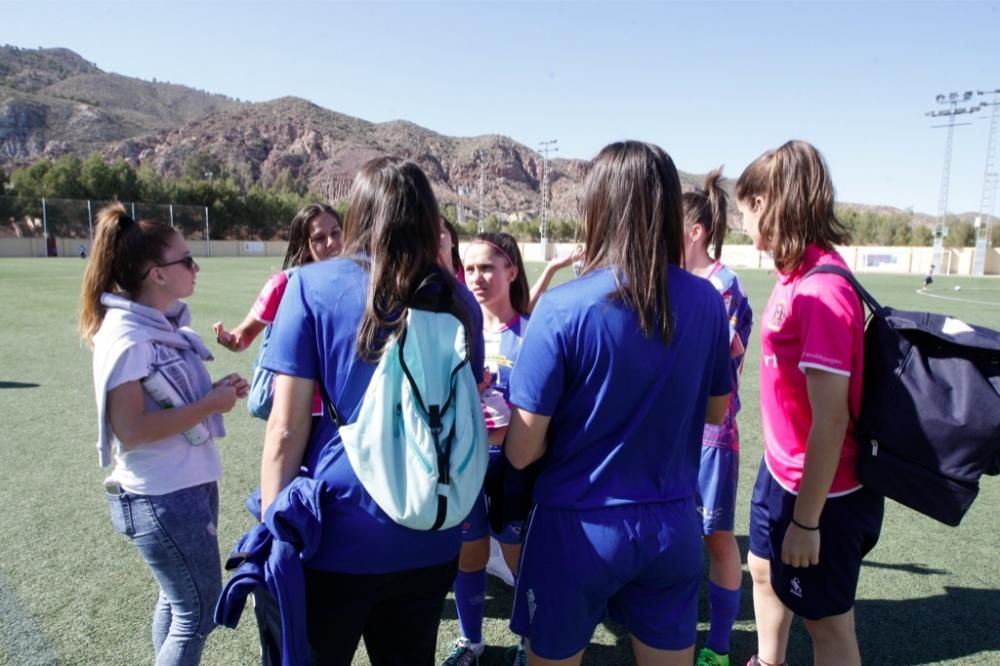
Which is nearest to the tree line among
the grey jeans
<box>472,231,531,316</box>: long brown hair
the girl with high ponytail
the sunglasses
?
<box>472,231,531,316</box>: long brown hair

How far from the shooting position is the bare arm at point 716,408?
2127mm

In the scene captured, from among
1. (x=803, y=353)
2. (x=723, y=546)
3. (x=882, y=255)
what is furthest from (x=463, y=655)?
(x=882, y=255)

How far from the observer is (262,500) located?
1.91 m

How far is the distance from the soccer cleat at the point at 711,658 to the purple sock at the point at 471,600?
41.5 inches

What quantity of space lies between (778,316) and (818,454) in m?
0.52

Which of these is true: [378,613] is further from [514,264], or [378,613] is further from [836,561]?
[514,264]

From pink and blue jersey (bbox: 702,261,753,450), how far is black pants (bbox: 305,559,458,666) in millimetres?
1657

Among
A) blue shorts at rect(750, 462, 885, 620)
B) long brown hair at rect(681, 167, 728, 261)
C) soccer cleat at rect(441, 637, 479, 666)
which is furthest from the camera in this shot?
long brown hair at rect(681, 167, 728, 261)

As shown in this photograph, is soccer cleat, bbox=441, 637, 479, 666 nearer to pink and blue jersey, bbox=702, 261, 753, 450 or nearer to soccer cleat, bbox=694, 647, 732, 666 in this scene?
soccer cleat, bbox=694, 647, 732, 666

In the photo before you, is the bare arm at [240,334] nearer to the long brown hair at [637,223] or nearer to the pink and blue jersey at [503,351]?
the pink and blue jersey at [503,351]

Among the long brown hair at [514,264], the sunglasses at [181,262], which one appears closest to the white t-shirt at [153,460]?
the sunglasses at [181,262]

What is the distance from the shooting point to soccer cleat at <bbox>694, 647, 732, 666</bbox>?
299cm

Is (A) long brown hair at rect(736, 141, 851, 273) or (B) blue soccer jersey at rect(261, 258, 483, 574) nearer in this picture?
(B) blue soccer jersey at rect(261, 258, 483, 574)

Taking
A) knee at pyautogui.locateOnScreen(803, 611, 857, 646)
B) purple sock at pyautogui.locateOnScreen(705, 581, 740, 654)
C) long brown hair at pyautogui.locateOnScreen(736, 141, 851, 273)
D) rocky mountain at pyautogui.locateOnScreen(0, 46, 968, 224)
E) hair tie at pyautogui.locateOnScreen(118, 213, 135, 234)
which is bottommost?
purple sock at pyautogui.locateOnScreen(705, 581, 740, 654)
